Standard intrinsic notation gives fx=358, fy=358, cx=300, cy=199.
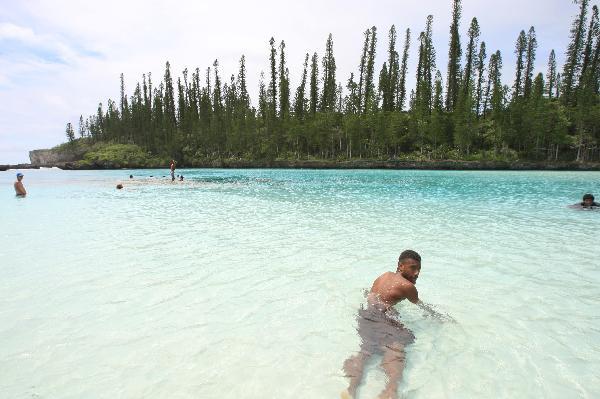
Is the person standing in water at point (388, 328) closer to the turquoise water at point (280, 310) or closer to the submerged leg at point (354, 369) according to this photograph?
the submerged leg at point (354, 369)

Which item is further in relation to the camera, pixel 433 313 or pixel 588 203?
pixel 588 203

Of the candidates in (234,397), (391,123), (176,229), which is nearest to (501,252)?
(234,397)

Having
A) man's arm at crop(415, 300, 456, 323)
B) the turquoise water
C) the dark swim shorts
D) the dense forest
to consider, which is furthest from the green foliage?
the dark swim shorts

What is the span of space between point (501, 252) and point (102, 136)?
402 feet

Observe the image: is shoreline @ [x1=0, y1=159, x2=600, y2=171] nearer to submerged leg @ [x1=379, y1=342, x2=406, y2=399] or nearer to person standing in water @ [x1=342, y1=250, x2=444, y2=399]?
person standing in water @ [x1=342, y1=250, x2=444, y2=399]

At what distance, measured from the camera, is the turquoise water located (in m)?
3.46

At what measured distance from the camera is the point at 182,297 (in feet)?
18.5

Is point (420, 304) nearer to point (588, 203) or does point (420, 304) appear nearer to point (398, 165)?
point (588, 203)

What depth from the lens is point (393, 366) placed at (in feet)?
11.7

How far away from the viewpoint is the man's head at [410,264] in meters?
4.49

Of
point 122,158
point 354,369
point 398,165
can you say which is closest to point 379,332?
point 354,369

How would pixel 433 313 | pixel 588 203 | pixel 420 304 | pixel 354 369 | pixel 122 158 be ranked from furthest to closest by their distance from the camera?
pixel 122 158
pixel 588 203
pixel 420 304
pixel 433 313
pixel 354 369

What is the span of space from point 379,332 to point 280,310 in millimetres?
1567

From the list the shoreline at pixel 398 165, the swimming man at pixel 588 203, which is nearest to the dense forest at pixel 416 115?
the shoreline at pixel 398 165
